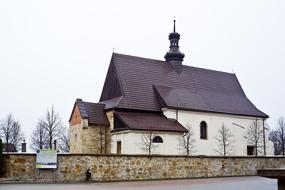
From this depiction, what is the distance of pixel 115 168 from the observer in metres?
27.5

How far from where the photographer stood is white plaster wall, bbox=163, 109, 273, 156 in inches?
1805

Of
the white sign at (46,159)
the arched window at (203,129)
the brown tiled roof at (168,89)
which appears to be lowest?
the white sign at (46,159)

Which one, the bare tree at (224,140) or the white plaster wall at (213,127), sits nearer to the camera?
the white plaster wall at (213,127)

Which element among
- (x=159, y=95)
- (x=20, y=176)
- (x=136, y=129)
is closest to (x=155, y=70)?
(x=159, y=95)

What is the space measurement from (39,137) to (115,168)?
49849 mm

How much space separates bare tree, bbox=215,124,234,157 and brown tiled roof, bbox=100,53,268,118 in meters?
2.29

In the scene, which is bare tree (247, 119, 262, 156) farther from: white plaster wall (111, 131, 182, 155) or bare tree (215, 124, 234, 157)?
white plaster wall (111, 131, 182, 155)

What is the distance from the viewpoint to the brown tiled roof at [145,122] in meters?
40.4

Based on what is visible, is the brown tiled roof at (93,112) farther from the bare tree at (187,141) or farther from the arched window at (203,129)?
the arched window at (203,129)

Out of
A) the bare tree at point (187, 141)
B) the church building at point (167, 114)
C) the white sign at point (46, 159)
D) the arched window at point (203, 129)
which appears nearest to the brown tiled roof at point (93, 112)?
the church building at point (167, 114)

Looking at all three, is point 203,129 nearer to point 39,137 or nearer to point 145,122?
point 145,122

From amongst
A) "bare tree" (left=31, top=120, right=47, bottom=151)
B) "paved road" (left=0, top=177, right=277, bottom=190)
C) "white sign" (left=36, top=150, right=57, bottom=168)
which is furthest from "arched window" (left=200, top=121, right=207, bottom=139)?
"bare tree" (left=31, top=120, right=47, bottom=151)

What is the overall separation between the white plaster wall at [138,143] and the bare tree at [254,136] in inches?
501

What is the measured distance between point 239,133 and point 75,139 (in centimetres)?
1976
